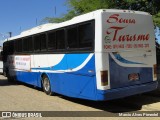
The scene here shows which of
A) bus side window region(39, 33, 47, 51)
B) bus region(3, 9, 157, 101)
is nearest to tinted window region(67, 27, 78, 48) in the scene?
bus region(3, 9, 157, 101)

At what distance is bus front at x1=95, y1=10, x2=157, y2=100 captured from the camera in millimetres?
9852

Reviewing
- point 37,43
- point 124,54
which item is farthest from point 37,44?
point 124,54

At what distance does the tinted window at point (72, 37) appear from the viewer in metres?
11.1

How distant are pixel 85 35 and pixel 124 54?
1.33 meters

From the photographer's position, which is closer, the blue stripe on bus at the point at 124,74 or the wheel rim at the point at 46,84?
the blue stripe on bus at the point at 124,74

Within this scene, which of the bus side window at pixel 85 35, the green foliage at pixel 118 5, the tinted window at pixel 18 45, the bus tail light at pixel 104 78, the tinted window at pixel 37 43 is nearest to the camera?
the bus tail light at pixel 104 78

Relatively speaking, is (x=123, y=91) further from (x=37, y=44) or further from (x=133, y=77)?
(x=37, y=44)

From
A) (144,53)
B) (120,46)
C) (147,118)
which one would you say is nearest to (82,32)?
(120,46)

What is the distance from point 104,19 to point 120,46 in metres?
0.98

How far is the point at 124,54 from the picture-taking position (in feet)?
34.0

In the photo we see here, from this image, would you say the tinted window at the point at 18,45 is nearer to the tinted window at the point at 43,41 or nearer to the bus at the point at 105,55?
the tinted window at the point at 43,41

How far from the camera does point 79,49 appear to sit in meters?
10.8

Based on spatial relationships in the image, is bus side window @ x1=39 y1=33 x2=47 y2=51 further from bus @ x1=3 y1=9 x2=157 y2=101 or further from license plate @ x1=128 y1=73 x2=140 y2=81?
license plate @ x1=128 y1=73 x2=140 y2=81

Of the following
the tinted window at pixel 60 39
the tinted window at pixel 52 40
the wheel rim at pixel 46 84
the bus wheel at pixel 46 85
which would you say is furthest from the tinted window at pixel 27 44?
the tinted window at pixel 60 39
